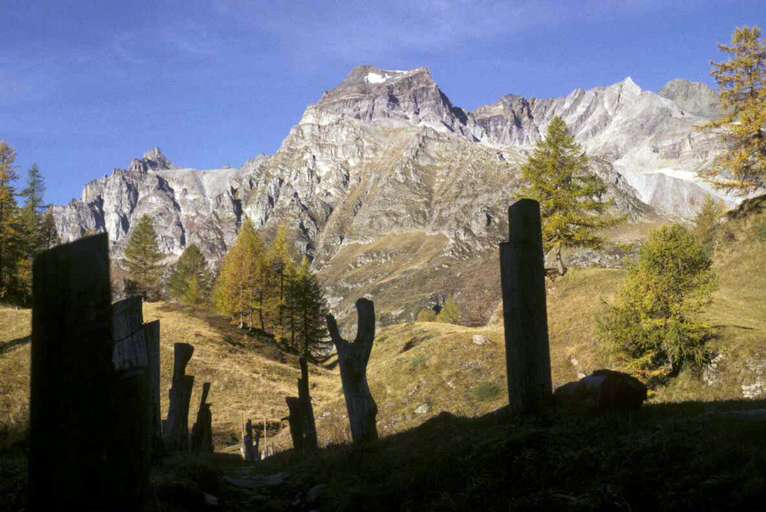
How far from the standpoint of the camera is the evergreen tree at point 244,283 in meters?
58.2

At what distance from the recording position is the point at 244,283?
193ft

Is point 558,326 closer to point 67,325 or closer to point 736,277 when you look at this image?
point 736,277

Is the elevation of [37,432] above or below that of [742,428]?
above

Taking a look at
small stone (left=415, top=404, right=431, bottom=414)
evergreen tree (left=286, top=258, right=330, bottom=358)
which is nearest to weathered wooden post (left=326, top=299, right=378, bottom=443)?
small stone (left=415, top=404, right=431, bottom=414)


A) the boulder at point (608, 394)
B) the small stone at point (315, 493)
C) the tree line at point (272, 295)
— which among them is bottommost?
the small stone at point (315, 493)

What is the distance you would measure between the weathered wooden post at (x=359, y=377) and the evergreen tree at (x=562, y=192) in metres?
29.3

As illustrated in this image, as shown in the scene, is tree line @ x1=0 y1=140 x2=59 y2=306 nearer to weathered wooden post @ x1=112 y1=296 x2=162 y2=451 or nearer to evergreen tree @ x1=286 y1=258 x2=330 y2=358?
evergreen tree @ x1=286 y1=258 x2=330 y2=358

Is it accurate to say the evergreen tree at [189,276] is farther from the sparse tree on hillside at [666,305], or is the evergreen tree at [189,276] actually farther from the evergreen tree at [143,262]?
the sparse tree on hillside at [666,305]

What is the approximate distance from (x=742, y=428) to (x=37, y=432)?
6.31 metres

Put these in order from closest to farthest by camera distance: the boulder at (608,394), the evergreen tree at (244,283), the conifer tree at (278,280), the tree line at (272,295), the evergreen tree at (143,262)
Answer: the boulder at (608,394) < the evergreen tree at (244,283) < the tree line at (272,295) < the conifer tree at (278,280) < the evergreen tree at (143,262)

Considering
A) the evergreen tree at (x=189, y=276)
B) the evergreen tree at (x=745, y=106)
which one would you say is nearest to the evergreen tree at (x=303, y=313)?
the evergreen tree at (x=189, y=276)

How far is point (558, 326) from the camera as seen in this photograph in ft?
113

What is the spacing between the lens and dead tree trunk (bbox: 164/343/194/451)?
15539mm

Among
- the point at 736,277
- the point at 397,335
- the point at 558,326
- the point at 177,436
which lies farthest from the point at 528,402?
the point at 397,335
